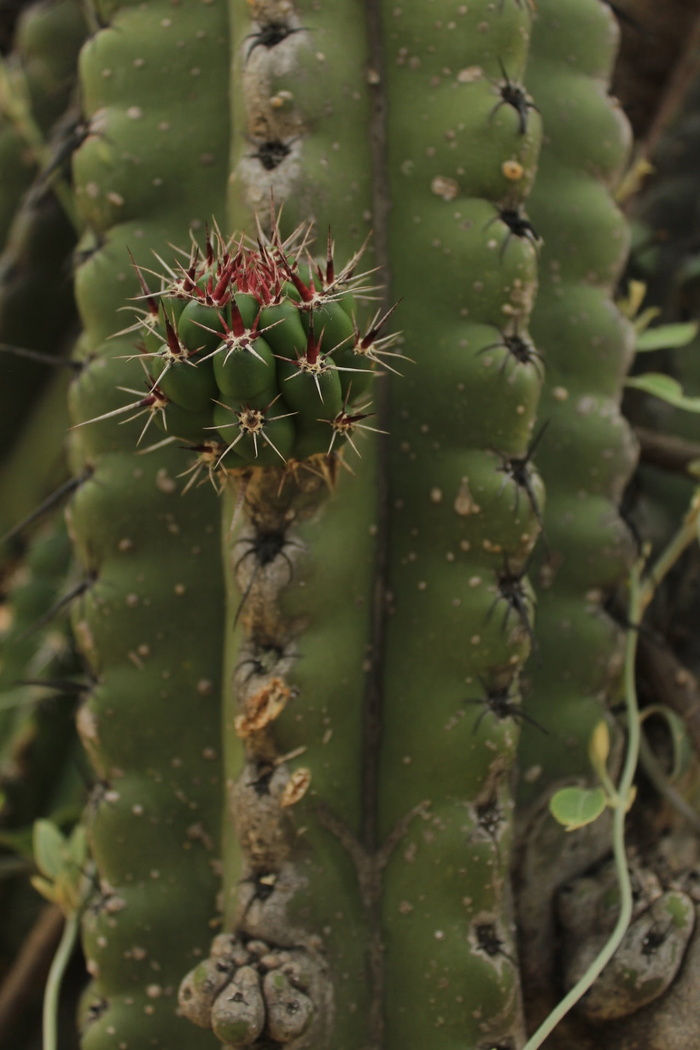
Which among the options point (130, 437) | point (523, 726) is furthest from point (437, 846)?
point (130, 437)

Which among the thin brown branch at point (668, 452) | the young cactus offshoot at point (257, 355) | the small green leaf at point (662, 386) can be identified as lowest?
the thin brown branch at point (668, 452)

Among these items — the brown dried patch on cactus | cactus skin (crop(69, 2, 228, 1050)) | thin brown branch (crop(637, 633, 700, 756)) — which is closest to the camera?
the brown dried patch on cactus

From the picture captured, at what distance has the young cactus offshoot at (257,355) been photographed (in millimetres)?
906

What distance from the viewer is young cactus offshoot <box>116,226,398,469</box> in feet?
2.97

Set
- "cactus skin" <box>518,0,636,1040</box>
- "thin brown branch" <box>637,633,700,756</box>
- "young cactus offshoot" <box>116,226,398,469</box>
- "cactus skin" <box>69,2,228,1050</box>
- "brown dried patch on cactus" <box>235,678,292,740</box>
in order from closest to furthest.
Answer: "young cactus offshoot" <box>116,226,398,469</box> → "brown dried patch on cactus" <box>235,678,292,740</box> → "cactus skin" <box>69,2,228,1050</box> → "cactus skin" <box>518,0,636,1040</box> → "thin brown branch" <box>637,633,700,756</box>

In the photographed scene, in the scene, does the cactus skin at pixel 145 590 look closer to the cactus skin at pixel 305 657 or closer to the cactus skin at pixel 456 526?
the cactus skin at pixel 305 657

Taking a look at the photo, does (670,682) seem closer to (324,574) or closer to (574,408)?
(574,408)

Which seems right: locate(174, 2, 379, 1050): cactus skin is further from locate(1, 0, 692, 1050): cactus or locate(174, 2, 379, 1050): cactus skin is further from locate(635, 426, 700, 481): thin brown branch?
locate(635, 426, 700, 481): thin brown branch

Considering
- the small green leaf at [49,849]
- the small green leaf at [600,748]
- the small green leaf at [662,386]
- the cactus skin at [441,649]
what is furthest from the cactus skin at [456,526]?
the small green leaf at [49,849]

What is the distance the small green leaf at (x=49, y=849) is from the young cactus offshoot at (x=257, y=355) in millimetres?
685

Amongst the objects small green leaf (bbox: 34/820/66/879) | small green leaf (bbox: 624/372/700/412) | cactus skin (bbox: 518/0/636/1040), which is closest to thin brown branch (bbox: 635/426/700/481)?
small green leaf (bbox: 624/372/700/412)

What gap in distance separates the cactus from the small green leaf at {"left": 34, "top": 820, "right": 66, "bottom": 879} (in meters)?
0.16

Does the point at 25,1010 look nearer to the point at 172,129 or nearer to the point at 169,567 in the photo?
the point at 169,567

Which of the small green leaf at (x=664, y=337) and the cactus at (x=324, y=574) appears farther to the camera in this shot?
the small green leaf at (x=664, y=337)
